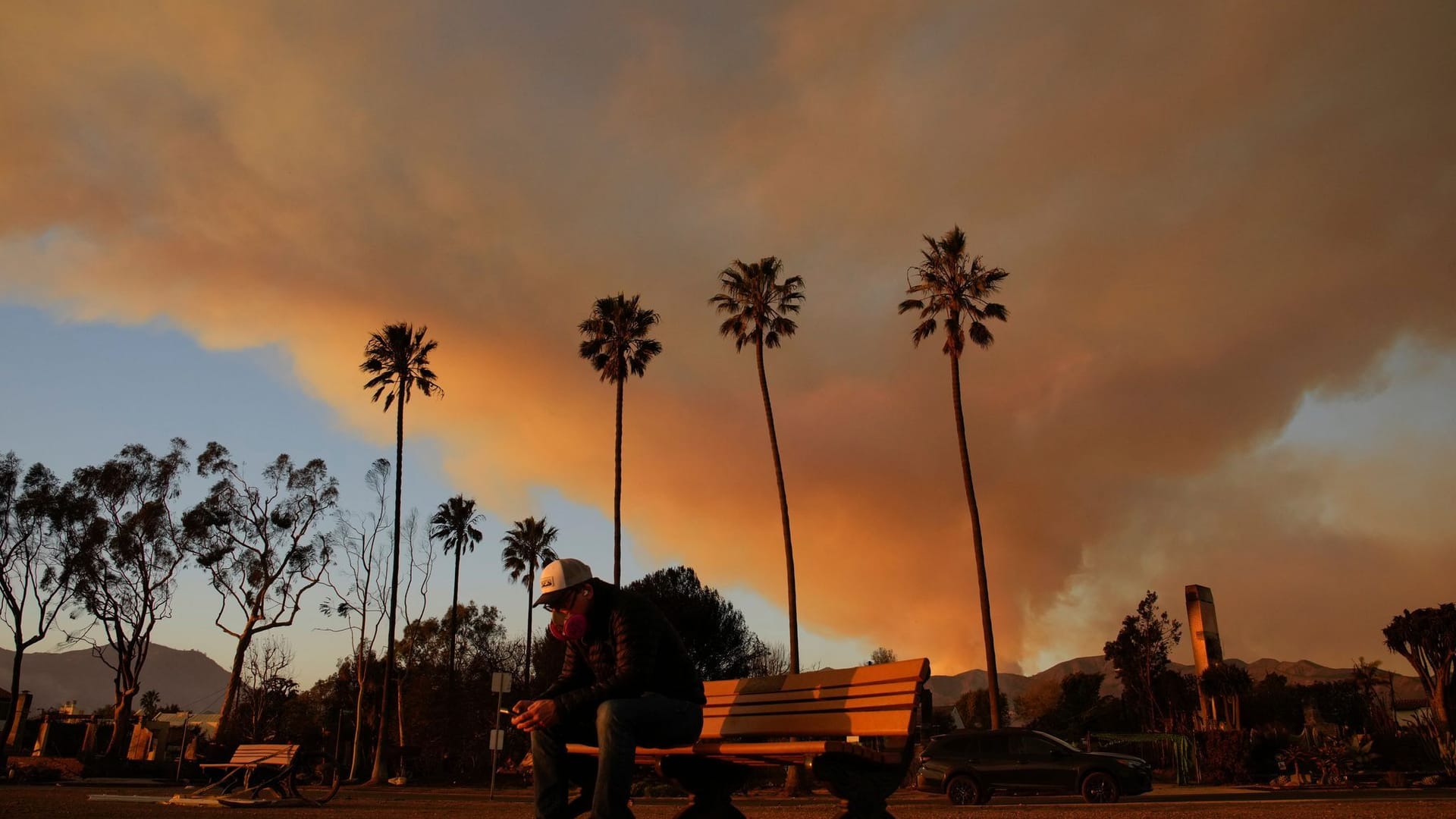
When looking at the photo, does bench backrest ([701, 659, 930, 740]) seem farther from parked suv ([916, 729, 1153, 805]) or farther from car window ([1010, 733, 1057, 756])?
car window ([1010, 733, 1057, 756])

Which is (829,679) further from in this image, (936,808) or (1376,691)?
(1376,691)

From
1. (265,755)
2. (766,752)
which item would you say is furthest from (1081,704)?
(766,752)

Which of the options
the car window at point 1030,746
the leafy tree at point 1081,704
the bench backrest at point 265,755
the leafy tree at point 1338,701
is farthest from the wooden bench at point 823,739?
the leafy tree at point 1338,701

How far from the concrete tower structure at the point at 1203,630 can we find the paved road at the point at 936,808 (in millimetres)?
14035

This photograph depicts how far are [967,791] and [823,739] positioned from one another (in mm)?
15492

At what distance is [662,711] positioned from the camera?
4875 millimetres

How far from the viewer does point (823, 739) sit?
5.24 metres

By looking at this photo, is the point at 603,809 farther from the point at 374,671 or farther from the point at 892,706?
the point at 374,671

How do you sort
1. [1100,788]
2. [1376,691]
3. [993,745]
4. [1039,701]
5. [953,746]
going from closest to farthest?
[1100,788] < [993,745] < [953,746] < [1376,691] < [1039,701]

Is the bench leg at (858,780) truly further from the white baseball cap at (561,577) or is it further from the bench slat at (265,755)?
the bench slat at (265,755)

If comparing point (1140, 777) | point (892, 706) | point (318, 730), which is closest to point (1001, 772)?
point (1140, 777)

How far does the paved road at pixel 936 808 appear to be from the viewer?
42.3ft

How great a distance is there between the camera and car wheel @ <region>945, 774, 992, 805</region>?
1880 centimetres

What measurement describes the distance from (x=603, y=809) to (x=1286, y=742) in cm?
2875
